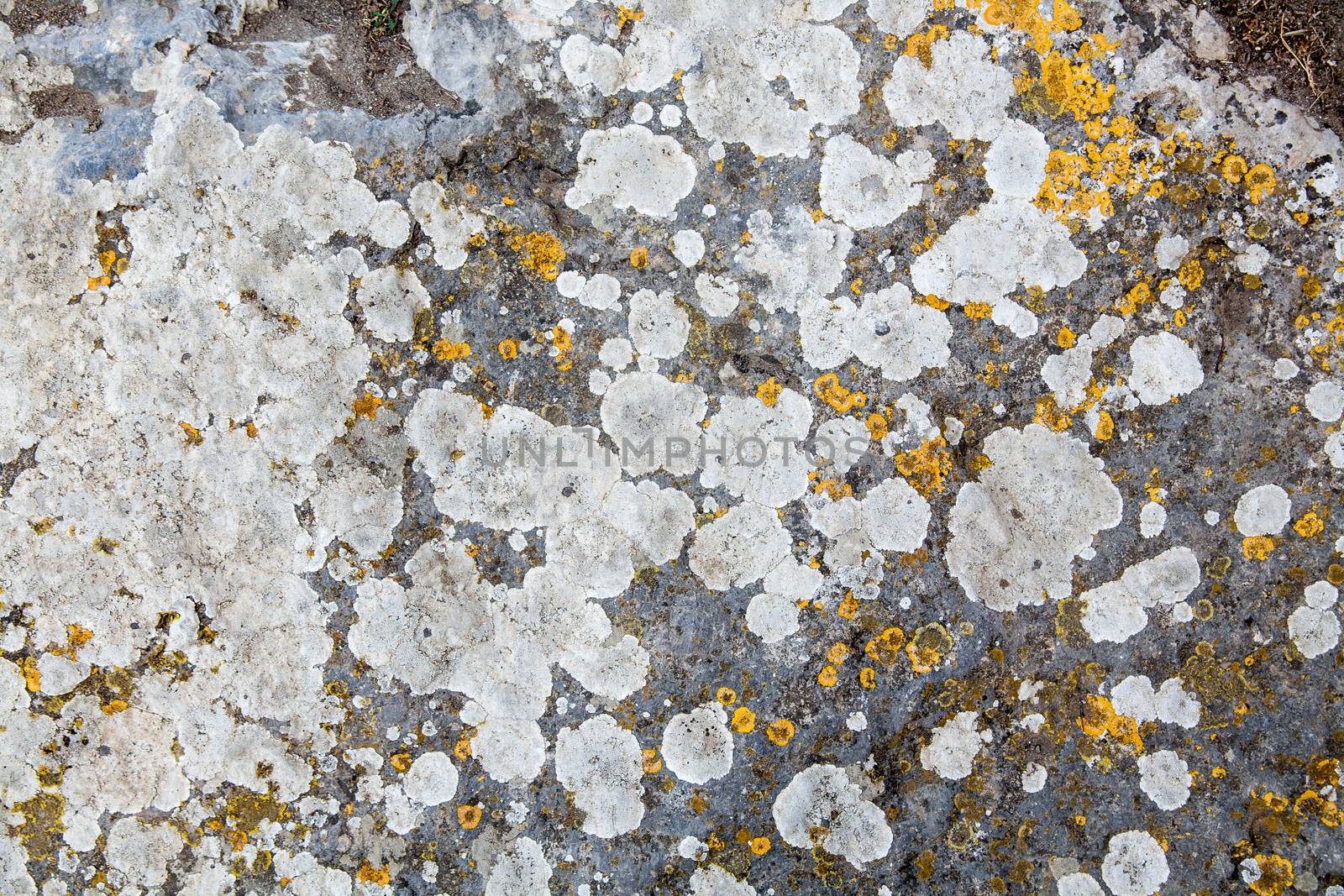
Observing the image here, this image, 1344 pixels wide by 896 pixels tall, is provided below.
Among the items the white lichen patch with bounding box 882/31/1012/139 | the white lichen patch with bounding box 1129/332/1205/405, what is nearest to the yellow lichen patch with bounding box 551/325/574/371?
the white lichen patch with bounding box 882/31/1012/139

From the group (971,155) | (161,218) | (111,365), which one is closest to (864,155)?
(971,155)

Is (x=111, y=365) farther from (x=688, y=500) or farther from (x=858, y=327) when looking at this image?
(x=858, y=327)

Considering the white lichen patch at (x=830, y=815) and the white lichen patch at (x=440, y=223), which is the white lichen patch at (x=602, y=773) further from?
the white lichen patch at (x=440, y=223)

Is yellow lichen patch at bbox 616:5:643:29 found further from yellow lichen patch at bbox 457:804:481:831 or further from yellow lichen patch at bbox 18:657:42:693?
yellow lichen patch at bbox 18:657:42:693

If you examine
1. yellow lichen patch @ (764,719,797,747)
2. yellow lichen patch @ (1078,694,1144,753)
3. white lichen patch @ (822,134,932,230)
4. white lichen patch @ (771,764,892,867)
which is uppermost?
white lichen patch @ (822,134,932,230)

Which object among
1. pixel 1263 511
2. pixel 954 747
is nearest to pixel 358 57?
pixel 954 747
